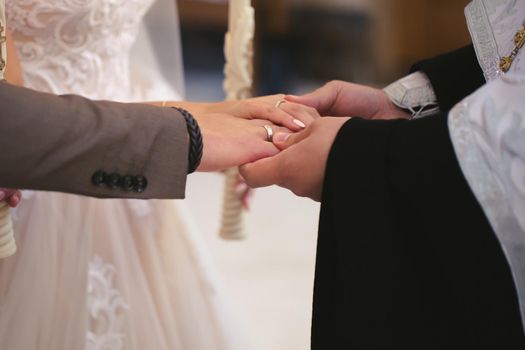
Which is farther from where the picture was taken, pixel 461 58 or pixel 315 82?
pixel 315 82

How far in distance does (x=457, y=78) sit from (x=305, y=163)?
330 mm

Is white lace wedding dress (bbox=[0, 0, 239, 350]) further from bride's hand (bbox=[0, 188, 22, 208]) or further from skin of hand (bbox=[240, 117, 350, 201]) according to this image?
skin of hand (bbox=[240, 117, 350, 201])

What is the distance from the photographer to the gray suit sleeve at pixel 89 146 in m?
0.60

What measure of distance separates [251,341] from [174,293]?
0.20 metres

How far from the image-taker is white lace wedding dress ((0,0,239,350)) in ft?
2.98

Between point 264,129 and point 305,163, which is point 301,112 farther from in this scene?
point 305,163

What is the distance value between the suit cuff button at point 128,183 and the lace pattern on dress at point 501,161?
12.7 inches

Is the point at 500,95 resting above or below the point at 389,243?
above

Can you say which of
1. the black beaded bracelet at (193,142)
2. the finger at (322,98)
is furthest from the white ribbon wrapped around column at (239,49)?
the black beaded bracelet at (193,142)

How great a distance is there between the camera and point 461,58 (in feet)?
2.96

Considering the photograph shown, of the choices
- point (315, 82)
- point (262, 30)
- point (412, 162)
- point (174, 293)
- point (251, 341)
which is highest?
point (262, 30)

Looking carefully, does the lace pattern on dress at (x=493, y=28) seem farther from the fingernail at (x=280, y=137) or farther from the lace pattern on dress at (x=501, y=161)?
the fingernail at (x=280, y=137)

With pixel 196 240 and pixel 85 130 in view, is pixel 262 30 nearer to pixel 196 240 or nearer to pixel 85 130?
pixel 196 240

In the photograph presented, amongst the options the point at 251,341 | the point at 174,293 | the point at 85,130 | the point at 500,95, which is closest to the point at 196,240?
the point at 174,293
